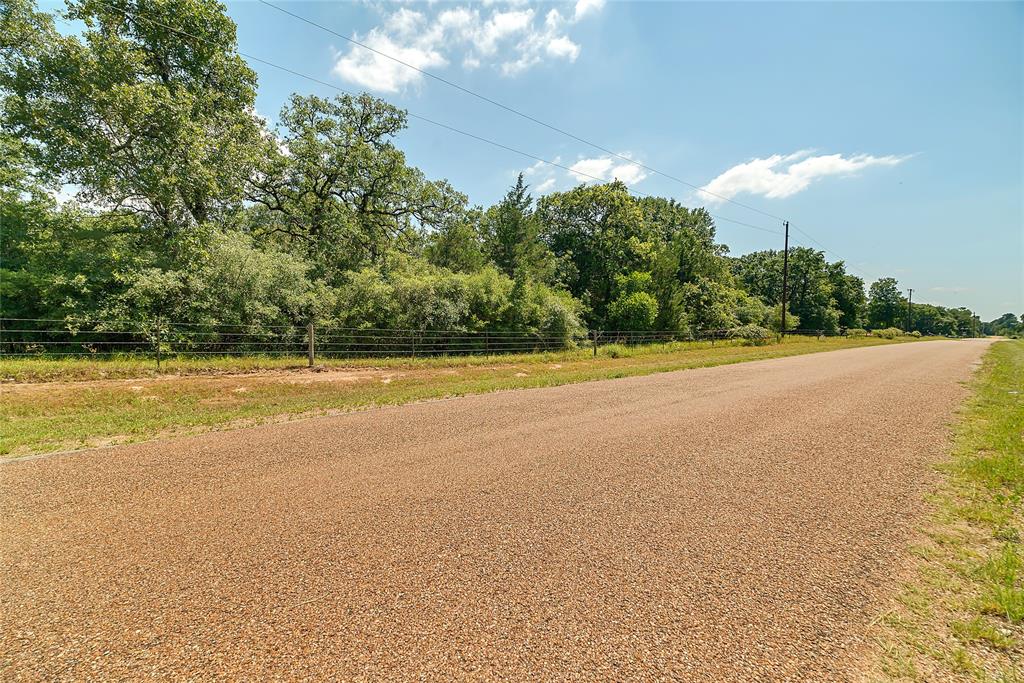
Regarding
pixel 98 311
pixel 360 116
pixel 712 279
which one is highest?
pixel 360 116

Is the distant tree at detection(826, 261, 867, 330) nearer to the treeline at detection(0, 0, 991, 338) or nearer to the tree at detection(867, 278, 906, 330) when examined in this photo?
the tree at detection(867, 278, 906, 330)

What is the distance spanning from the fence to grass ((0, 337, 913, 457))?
3.22 feet

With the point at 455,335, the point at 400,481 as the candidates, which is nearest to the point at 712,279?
the point at 455,335

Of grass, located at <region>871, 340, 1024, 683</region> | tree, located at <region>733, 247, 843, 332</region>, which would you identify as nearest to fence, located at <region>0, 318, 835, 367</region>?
grass, located at <region>871, 340, 1024, 683</region>

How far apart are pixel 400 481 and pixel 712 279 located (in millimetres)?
43049

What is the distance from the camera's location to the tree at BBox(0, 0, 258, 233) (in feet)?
43.5

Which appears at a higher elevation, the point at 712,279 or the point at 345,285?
the point at 712,279

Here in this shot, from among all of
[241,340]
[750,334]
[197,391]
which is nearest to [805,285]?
[750,334]

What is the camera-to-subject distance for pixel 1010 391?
9.09m

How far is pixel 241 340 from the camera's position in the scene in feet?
→ 49.2

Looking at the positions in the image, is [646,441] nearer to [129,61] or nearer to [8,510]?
[8,510]

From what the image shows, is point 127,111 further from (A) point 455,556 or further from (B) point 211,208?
(A) point 455,556

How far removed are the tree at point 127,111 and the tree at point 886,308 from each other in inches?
4338

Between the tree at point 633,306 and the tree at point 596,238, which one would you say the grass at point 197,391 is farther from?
the tree at point 596,238
